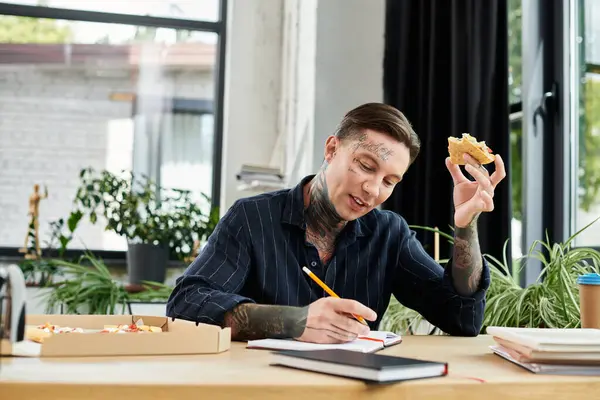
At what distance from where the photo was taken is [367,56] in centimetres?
385

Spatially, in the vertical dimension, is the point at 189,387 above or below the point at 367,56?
below

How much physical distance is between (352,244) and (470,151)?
16.8 inches

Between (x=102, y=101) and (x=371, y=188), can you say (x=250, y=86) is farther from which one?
A: (x=371, y=188)

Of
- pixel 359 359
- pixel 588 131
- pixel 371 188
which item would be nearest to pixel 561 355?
pixel 359 359

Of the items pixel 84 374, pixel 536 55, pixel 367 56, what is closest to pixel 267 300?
pixel 84 374

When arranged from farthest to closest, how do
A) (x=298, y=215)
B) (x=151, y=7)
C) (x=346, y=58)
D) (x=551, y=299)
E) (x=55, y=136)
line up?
(x=151, y=7) < (x=55, y=136) < (x=346, y=58) < (x=551, y=299) < (x=298, y=215)

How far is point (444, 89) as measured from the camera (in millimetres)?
3395

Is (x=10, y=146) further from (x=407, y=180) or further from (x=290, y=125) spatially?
(x=407, y=180)

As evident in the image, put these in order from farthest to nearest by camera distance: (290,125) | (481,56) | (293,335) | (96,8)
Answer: (96,8) < (290,125) < (481,56) < (293,335)

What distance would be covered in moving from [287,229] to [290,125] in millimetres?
2352

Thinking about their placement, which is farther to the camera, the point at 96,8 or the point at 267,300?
the point at 96,8

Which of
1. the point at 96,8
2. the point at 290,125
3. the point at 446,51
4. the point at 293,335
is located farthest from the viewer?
the point at 96,8

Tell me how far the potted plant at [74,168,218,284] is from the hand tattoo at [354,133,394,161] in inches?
86.3

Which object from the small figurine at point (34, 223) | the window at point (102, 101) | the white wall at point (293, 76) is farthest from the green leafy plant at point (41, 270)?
the white wall at point (293, 76)
